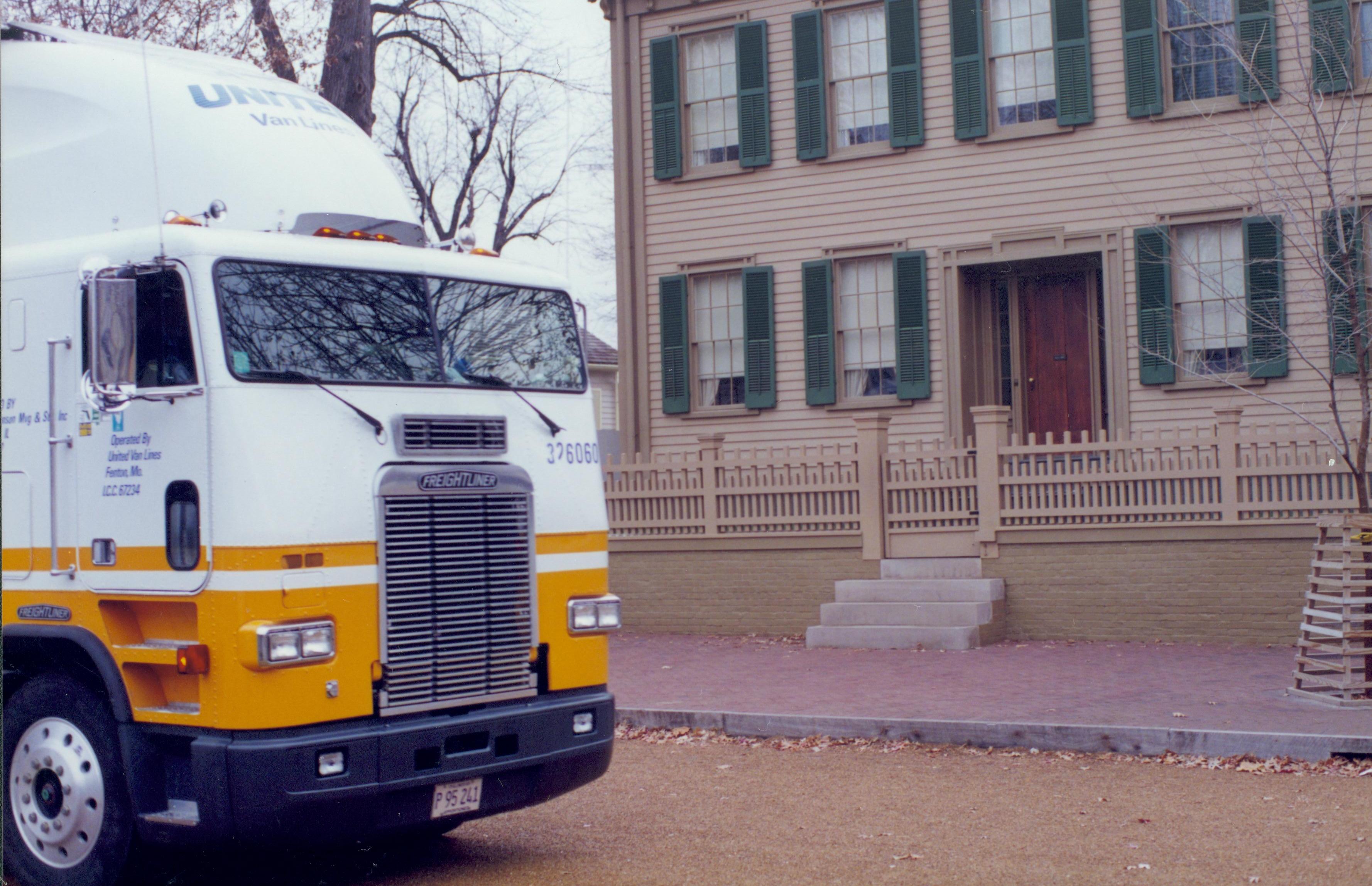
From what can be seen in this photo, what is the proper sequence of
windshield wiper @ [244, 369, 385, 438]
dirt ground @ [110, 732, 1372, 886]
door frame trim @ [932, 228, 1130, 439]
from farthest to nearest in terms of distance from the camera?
door frame trim @ [932, 228, 1130, 439] → dirt ground @ [110, 732, 1372, 886] → windshield wiper @ [244, 369, 385, 438]

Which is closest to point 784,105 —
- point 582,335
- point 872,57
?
point 872,57

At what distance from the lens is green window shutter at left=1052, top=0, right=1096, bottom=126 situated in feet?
55.8

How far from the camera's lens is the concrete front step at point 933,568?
15.0 meters

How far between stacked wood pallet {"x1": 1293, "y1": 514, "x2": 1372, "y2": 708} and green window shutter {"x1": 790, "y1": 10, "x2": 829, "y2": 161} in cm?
947

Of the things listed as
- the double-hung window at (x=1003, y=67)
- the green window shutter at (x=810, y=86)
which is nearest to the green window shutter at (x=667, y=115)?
the green window shutter at (x=810, y=86)

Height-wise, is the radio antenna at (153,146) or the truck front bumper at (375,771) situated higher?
the radio antenna at (153,146)

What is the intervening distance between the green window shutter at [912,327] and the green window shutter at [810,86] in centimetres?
185

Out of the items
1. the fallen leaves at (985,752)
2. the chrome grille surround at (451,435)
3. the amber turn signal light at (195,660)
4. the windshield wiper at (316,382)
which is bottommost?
the fallen leaves at (985,752)

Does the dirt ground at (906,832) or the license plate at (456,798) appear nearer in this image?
the license plate at (456,798)

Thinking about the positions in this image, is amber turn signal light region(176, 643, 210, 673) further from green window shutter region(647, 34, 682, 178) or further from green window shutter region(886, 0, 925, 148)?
green window shutter region(647, 34, 682, 178)

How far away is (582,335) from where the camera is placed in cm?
756

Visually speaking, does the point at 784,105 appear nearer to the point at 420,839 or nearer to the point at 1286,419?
the point at 1286,419

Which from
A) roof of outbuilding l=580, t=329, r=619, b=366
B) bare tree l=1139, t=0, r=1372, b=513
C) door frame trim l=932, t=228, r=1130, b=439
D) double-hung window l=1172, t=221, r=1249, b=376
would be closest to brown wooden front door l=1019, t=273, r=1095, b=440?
door frame trim l=932, t=228, r=1130, b=439

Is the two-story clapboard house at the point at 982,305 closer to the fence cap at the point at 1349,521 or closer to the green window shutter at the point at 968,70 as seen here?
the green window shutter at the point at 968,70
